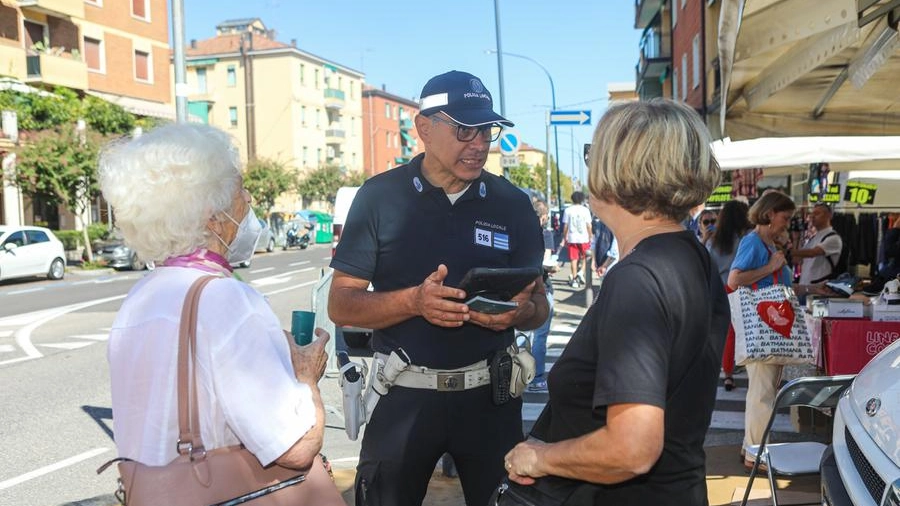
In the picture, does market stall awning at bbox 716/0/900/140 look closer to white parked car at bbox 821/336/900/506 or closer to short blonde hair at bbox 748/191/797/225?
short blonde hair at bbox 748/191/797/225

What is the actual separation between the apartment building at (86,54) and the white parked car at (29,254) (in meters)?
4.19

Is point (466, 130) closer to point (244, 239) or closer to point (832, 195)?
point (244, 239)

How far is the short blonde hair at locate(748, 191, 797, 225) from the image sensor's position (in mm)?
5434

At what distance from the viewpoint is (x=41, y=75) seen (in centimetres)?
3045

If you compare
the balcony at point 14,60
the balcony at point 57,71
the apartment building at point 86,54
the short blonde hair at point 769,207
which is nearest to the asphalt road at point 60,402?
the short blonde hair at point 769,207

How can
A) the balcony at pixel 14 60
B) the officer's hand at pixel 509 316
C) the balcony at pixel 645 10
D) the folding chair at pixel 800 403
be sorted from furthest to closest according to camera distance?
1. the balcony at pixel 645 10
2. the balcony at pixel 14 60
3. the folding chair at pixel 800 403
4. the officer's hand at pixel 509 316

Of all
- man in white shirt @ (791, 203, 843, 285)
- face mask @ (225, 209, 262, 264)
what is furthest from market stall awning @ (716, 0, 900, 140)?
face mask @ (225, 209, 262, 264)

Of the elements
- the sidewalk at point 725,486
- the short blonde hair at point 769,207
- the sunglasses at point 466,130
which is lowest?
the sidewalk at point 725,486

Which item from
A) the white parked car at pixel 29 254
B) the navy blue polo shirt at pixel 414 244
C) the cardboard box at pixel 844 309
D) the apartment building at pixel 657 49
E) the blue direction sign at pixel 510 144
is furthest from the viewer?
the apartment building at pixel 657 49

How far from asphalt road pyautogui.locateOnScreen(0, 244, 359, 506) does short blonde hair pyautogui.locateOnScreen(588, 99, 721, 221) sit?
11.4 ft

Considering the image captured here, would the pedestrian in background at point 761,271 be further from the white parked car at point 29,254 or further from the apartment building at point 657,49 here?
the apartment building at point 657,49

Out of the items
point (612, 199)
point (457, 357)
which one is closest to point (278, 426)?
point (612, 199)

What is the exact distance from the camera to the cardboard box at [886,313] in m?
4.74

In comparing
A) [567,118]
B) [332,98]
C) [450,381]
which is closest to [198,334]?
[450,381]
